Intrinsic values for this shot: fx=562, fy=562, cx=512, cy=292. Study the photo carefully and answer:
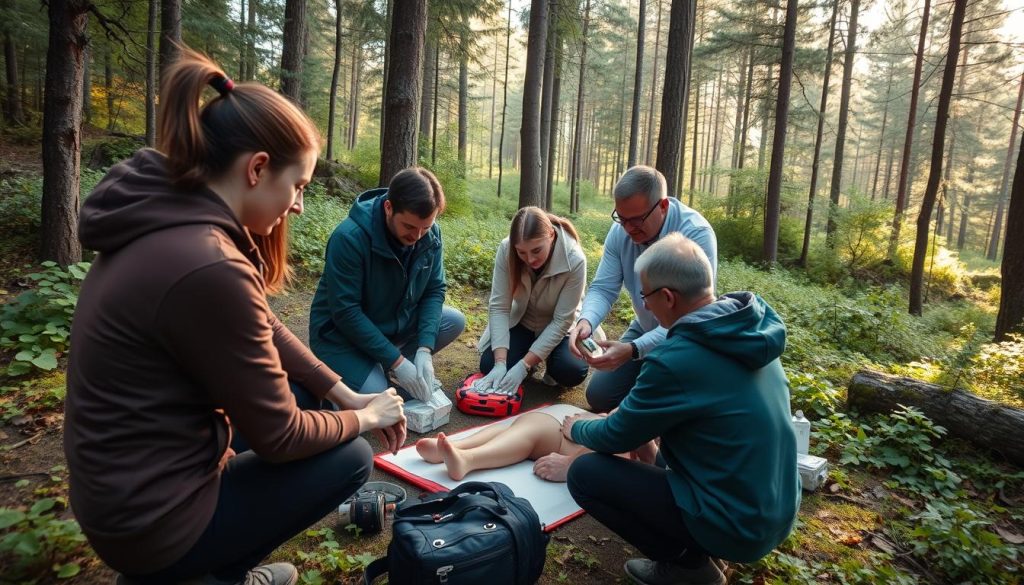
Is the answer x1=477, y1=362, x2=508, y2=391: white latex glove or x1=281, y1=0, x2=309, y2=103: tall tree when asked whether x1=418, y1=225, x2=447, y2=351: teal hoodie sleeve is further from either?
x1=281, y1=0, x2=309, y2=103: tall tree

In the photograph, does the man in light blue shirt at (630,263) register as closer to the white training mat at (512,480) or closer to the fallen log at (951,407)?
the white training mat at (512,480)

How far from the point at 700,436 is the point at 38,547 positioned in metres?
2.43

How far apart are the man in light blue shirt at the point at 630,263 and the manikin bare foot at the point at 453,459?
0.94 metres

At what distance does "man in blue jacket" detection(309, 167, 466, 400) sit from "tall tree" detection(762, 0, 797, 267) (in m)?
12.1

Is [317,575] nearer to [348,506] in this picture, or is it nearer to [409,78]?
[348,506]

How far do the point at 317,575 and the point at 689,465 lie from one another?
149 cm

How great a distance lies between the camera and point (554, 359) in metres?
4.59

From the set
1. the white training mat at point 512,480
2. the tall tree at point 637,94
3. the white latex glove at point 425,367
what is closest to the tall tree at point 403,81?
the white latex glove at point 425,367

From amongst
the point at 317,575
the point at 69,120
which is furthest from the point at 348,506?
the point at 69,120

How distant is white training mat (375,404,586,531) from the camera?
2824 mm

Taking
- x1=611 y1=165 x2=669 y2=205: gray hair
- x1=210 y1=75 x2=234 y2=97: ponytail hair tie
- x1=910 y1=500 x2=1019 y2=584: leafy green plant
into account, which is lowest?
x1=910 y1=500 x2=1019 y2=584: leafy green plant

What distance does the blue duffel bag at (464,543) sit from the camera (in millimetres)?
1889

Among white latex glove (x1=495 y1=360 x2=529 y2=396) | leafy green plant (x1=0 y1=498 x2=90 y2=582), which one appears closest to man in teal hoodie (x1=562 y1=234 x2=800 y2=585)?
white latex glove (x1=495 y1=360 x2=529 y2=396)

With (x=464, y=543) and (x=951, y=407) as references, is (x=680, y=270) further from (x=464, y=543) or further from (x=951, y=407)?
(x=951, y=407)
